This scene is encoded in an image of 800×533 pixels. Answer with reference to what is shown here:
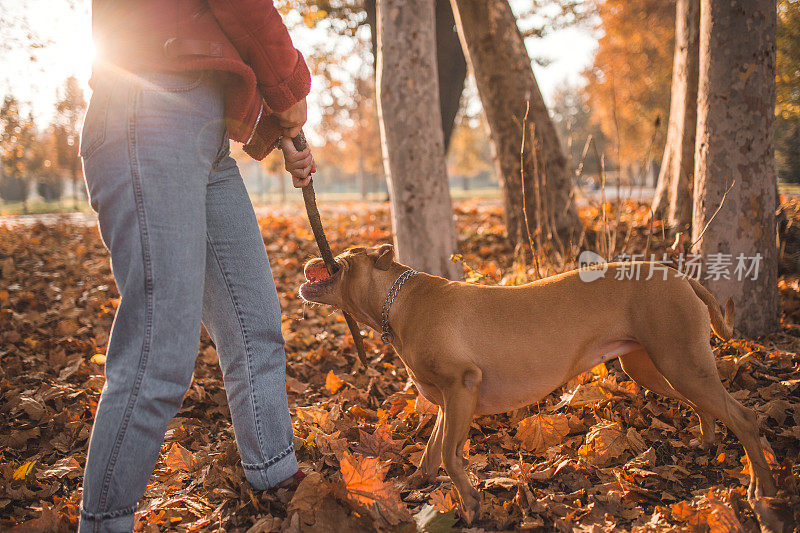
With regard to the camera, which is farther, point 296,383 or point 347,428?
point 296,383

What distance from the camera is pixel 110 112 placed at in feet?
6.43

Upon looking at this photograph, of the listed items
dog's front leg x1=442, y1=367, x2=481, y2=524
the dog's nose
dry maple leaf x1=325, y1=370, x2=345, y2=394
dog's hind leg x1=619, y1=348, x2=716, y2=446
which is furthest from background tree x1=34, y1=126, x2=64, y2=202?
dog's hind leg x1=619, y1=348, x2=716, y2=446

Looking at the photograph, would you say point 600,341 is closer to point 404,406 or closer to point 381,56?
point 404,406

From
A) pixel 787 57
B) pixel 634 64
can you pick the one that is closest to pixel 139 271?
pixel 787 57

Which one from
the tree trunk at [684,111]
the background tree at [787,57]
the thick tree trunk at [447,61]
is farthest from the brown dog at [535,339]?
the background tree at [787,57]

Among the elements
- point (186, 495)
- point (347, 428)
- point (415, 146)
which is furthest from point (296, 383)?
point (415, 146)

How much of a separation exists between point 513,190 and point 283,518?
5673mm

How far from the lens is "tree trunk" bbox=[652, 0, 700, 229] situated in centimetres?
620

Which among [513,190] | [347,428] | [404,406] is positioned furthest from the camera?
[513,190]

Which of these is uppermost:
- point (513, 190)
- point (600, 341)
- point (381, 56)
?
point (381, 56)

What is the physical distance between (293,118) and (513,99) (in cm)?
523

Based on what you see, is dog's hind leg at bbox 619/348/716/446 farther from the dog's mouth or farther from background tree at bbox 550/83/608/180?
background tree at bbox 550/83/608/180

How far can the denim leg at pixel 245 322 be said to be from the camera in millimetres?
2410

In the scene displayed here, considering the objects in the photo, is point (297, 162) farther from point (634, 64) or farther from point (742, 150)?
point (634, 64)
